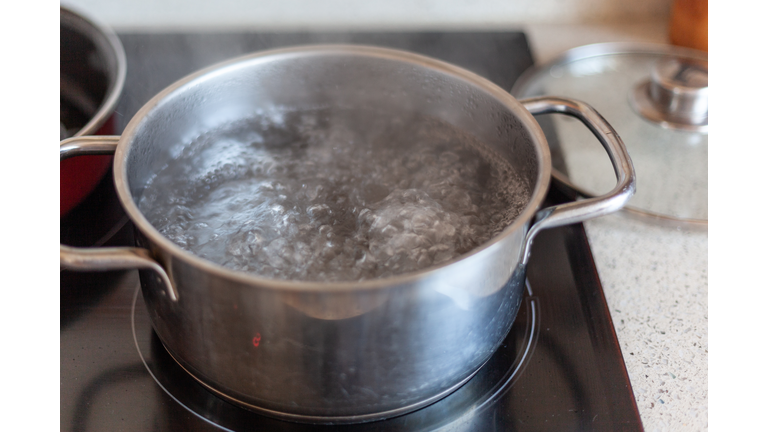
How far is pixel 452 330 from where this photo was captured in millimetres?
482

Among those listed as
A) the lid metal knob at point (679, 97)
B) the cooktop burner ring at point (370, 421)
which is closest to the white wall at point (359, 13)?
the lid metal knob at point (679, 97)

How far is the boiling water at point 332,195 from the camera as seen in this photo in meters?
0.60

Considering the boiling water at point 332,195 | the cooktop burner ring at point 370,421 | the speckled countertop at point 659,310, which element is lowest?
the speckled countertop at point 659,310

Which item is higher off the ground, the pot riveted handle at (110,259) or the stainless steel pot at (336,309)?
the pot riveted handle at (110,259)

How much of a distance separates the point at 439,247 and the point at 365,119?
0.93 ft

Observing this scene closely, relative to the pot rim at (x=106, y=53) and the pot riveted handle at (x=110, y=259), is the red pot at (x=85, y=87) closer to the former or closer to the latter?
the pot rim at (x=106, y=53)

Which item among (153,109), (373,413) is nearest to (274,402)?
(373,413)

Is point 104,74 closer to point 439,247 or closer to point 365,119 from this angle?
point 365,119

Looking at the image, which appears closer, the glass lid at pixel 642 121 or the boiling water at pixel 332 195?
the boiling water at pixel 332 195

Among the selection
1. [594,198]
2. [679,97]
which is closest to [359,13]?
[679,97]

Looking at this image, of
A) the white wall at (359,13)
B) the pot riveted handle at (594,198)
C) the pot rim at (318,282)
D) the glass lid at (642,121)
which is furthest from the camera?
the white wall at (359,13)

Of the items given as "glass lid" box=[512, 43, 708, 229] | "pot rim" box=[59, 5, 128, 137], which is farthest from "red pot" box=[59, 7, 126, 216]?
"glass lid" box=[512, 43, 708, 229]

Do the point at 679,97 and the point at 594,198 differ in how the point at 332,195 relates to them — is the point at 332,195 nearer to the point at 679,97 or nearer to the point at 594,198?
the point at 594,198

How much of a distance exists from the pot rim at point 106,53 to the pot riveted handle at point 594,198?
49 cm
